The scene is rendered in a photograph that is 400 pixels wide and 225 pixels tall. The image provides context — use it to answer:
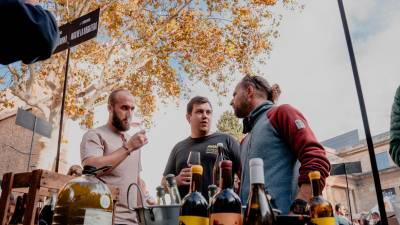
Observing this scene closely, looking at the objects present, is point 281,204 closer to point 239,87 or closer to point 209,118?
point 239,87

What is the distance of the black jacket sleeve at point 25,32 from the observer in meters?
1.07

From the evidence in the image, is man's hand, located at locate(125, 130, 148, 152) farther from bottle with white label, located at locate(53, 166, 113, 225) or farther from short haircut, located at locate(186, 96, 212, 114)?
short haircut, located at locate(186, 96, 212, 114)

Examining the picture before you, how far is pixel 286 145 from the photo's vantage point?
6.75ft

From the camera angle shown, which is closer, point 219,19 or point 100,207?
point 100,207

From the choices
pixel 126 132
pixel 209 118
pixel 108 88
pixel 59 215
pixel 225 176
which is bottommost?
pixel 59 215

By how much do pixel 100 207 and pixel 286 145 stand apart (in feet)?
4.21

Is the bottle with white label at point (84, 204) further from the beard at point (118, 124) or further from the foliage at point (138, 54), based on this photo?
the foliage at point (138, 54)

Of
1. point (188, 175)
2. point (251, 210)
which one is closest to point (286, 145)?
point (188, 175)

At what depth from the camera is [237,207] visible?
955mm

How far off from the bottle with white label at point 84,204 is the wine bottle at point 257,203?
0.47 metres

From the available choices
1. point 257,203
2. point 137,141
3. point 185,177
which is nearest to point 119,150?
point 137,141

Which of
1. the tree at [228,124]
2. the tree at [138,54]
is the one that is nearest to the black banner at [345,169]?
the tree at [138,54]

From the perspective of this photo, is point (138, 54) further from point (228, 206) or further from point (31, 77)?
point (228, 206)

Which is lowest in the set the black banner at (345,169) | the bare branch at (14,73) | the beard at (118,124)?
the beard at (118,124)
